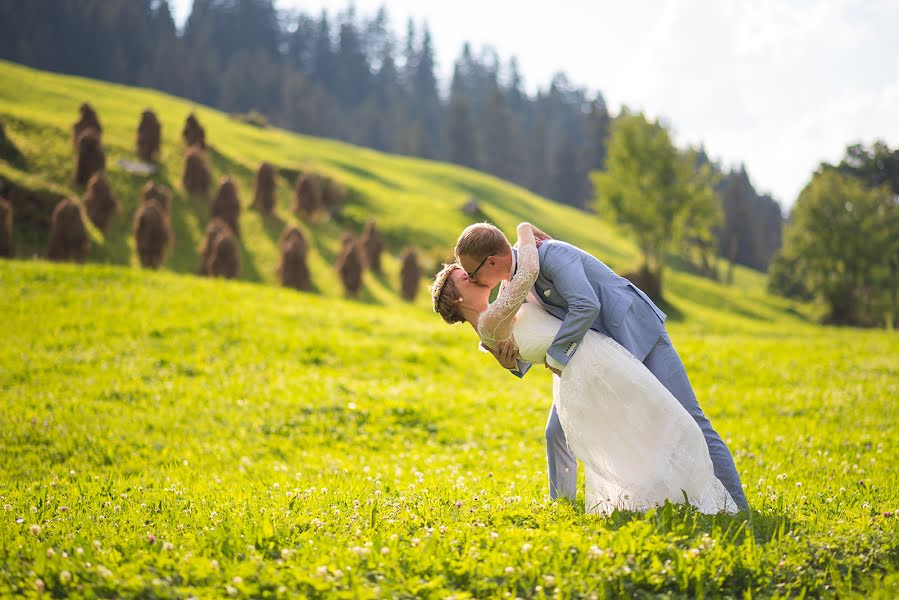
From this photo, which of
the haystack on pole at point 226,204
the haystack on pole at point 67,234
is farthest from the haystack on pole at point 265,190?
the haystack on pole at point 67,234

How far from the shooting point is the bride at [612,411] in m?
5.61

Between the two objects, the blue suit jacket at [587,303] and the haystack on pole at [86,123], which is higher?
the haystack on pole at [86,123]

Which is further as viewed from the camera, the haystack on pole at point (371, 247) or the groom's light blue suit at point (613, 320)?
the haystack on pole at point (371, 247)

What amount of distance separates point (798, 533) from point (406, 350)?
41.7 feet

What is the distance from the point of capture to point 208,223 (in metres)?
33.7

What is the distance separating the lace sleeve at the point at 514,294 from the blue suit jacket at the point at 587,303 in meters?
0.17

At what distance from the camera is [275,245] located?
34.4m

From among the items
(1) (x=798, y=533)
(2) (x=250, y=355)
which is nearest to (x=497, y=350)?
(1) (x=798, y=533)

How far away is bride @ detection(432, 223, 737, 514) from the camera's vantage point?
5.61m

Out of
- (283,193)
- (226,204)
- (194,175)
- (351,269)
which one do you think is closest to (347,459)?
(351,269)

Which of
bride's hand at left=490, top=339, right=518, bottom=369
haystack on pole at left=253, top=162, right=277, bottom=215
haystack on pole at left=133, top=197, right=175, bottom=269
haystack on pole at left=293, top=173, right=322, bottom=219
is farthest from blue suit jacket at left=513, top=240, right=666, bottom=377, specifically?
haystack on pole at left=293, top=173, right=322, bottom=219

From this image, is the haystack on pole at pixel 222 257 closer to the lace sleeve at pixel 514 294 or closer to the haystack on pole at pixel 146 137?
the haystack on pole at pixel 146 137

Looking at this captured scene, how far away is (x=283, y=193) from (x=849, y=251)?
44253mm

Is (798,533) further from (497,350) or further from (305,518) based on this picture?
(305,518)
